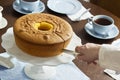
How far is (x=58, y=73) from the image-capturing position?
0.96 metres

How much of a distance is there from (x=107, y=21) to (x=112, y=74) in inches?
9.7

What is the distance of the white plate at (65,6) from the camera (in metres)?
1.22

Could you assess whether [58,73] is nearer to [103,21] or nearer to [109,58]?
[109,58]

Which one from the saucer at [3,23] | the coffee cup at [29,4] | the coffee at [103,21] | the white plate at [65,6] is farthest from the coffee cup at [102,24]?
the saucer at [3,23]

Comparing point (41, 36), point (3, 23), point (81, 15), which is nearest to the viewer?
point (41, 36)

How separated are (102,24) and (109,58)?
10.6 inches

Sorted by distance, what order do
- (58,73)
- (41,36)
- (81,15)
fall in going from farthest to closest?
(81,15) < (58,73) < (41,36)

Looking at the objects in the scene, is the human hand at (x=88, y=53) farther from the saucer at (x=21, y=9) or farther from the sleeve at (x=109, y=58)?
the saucer at (x=21, y=9)

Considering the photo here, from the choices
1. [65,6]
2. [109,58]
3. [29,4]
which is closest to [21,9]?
[29,4]

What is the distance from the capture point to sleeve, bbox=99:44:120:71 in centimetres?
88

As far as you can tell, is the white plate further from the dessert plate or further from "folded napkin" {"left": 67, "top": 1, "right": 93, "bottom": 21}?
the dessert plate

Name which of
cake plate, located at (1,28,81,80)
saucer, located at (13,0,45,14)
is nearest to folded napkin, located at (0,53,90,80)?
cake plate, located at (1,28,81,80)

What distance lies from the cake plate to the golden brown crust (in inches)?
2.2

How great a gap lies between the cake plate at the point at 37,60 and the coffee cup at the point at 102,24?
0.17m
